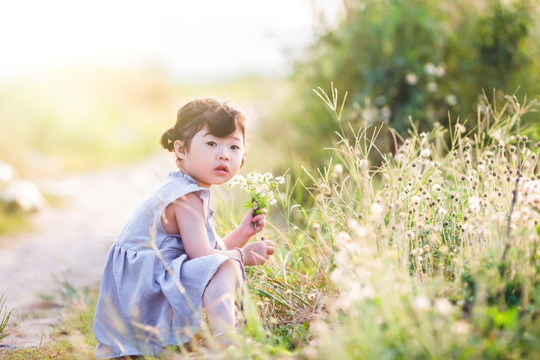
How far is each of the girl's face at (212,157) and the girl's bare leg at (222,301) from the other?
52 cm

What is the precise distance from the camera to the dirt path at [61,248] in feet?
11.5

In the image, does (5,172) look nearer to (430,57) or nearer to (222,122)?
(222,122)

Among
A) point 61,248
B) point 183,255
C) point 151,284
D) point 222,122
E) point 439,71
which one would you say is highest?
point 222,122

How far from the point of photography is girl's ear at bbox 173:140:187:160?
2837 millimetres

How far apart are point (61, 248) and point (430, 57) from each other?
472 cm

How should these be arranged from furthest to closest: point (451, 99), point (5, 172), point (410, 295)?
point (5, 172) < point (451, 99) < point (410, 295)

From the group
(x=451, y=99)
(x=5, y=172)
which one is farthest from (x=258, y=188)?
(x=5, y=172)

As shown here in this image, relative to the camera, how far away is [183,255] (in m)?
2.59

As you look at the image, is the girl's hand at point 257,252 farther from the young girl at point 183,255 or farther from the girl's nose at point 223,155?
the girl's nose at point 223,155

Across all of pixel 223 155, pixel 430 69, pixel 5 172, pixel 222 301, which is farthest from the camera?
pixel 5 172

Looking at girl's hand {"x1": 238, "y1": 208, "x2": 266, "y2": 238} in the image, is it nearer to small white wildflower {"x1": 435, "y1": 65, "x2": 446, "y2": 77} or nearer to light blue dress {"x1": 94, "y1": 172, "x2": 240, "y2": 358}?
light blue dress {"x1": 94, "y1": 172, "x2": 240, "y2": 358}

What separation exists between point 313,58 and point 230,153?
4433mm

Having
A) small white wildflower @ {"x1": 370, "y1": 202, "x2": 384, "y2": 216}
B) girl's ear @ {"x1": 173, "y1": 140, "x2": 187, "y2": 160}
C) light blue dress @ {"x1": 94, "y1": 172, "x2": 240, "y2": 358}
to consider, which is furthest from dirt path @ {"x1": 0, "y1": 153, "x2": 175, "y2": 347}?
small white wildflower @ {"x1": 370, "y1": 202, "x2": 384, "y2": 216}

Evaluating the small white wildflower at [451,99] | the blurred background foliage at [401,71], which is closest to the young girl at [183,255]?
the blurred background foliage at [401,71]
